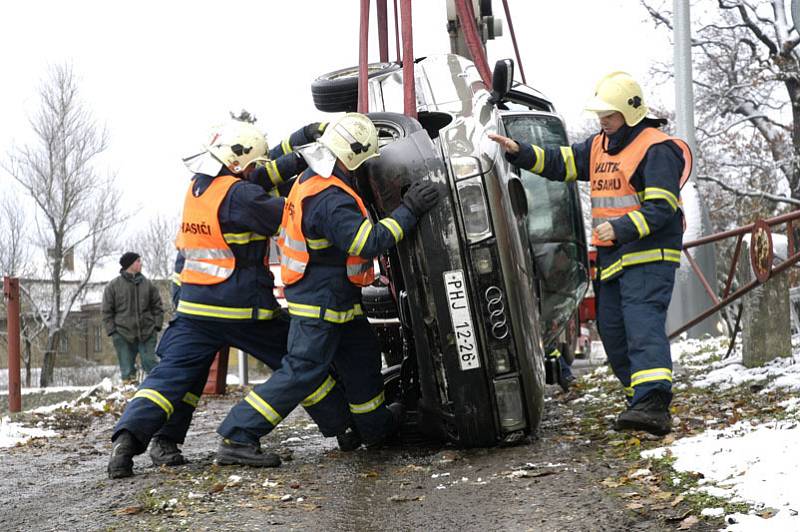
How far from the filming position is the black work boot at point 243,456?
5.27m

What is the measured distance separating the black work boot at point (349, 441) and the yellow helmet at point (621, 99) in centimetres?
223

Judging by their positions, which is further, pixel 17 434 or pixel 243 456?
pixel 17 434

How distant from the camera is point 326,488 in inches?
186

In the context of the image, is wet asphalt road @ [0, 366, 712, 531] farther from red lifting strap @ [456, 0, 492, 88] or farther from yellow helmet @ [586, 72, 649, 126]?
red lifting strap @ [456, 0, 492, 88]

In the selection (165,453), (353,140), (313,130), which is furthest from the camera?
(313,130)

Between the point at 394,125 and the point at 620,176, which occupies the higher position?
the point at 394,125

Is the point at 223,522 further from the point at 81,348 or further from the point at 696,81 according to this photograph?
the point at 81,348

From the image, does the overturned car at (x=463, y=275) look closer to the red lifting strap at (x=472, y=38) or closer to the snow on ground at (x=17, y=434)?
the red lifting strap at (x=472, y=38)

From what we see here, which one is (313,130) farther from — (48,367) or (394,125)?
(48,367)

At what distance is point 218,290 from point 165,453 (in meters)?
0.95

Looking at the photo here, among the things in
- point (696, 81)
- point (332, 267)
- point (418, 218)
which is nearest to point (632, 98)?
point (418, 218)

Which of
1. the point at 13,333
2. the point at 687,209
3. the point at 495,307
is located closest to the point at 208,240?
the point at 495,307

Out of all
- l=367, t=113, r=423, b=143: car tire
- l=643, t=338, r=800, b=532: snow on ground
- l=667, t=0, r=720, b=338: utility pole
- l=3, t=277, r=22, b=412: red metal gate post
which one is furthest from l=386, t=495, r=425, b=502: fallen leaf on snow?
l=667, t=0, r=720, b=338: utility pole

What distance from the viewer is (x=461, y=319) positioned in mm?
5047
